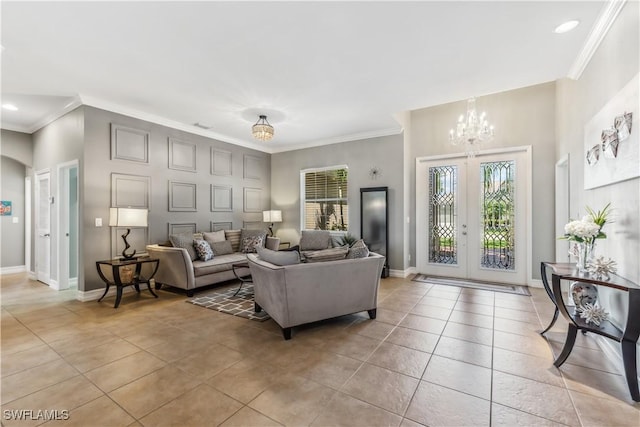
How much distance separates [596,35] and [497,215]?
10.00 ft

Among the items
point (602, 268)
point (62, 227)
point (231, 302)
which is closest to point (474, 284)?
point (602, 268)

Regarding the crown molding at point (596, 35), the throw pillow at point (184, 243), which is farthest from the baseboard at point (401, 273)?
the crown molding at point (596, 35)

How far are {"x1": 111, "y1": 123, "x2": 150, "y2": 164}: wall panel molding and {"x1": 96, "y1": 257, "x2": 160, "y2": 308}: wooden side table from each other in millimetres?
1590

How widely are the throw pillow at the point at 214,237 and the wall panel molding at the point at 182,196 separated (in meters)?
0.57

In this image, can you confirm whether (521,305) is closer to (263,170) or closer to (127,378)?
(127,378)

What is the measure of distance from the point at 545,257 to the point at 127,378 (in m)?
5.72

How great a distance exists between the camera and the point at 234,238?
18.5 ft

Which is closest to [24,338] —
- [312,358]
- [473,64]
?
[312,358]

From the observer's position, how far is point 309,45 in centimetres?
271

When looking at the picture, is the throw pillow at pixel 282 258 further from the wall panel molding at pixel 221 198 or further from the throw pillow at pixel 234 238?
the wall panel molding at pixel 221 198

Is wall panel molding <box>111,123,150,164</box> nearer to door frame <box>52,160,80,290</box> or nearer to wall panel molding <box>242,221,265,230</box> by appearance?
door frame <box>52,160,80,290</box>

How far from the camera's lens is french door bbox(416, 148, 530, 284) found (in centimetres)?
480

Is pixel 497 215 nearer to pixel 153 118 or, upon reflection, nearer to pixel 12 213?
pixel 153 118

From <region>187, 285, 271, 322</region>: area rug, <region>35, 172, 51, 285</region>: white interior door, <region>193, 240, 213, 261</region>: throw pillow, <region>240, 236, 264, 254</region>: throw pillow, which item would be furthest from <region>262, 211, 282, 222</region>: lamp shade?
<region>35, 172, 51, 285</region>: white interior door
